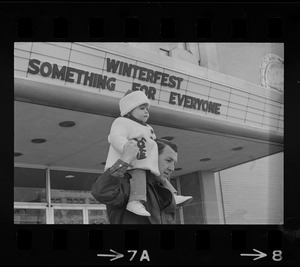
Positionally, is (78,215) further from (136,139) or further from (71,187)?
(136,139)

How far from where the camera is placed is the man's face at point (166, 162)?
4.46 metres

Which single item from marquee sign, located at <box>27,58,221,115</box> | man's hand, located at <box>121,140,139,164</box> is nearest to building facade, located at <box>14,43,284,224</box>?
marquee sign, located at <box>27,58,221,115</box>

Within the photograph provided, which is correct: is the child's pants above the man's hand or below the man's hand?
below

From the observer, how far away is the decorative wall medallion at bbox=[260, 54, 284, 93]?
14.8ft

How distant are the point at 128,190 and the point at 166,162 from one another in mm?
350

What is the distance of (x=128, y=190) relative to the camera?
14.6ft

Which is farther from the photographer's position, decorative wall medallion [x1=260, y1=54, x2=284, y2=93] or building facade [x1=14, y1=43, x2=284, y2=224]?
decorative wall medallion [x1=260, y1=54, x2=284, y2=93]

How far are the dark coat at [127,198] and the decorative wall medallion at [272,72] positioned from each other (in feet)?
3.72

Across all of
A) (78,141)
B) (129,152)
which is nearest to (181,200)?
(129,152)

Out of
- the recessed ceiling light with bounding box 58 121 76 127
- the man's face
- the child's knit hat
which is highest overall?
the child's knit hat

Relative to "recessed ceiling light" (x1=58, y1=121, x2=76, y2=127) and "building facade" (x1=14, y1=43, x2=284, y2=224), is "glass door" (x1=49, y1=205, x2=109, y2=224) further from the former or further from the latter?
"recessed ceiling light" (x1=58, y1=121, x2=76, y2=127)
